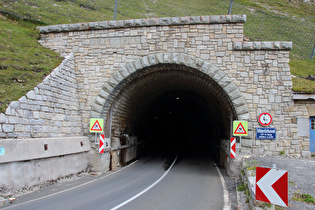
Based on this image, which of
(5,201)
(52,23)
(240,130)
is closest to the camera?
(5,201)

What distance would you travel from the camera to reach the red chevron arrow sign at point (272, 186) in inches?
159

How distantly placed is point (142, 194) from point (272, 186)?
453 cm

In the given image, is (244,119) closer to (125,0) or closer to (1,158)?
(1,158)

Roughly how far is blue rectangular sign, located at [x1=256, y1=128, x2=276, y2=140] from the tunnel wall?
213mm

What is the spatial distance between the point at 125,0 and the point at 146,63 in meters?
19.7

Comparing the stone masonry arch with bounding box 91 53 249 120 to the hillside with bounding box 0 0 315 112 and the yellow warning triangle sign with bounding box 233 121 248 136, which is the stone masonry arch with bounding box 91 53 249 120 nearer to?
the yellow warning triangle sign with bounding box 233 121 248 136

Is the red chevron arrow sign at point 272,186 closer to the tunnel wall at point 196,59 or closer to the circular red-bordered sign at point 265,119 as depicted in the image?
the tunnel wall at point 196,59

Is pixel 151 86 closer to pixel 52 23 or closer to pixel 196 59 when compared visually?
pixel 196 59

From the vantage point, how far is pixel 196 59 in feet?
37.2

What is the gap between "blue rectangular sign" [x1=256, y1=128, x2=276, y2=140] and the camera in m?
10.6

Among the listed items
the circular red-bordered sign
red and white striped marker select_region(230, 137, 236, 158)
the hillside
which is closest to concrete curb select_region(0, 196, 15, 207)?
the hillside

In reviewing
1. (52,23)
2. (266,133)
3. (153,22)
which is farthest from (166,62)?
(52,23)

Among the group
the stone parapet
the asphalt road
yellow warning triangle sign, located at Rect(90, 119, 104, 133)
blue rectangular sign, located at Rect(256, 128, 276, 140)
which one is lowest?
the asphalt road

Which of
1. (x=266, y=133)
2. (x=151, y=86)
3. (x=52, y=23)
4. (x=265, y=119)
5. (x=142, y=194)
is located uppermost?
(x=52, y=23)
